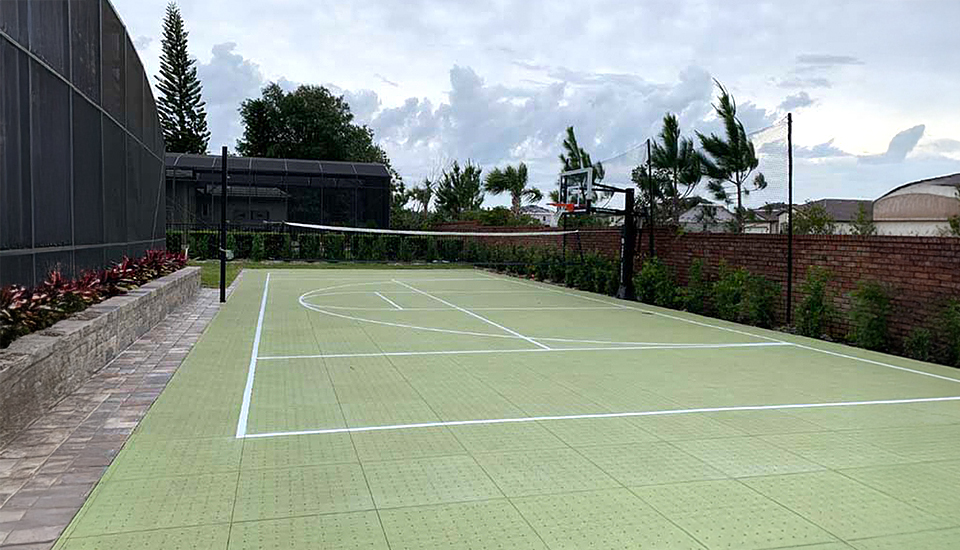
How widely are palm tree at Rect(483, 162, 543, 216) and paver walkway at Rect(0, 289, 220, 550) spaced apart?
27.9 metres

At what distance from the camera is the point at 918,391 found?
22.5 feet

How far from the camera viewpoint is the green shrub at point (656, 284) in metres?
14.2

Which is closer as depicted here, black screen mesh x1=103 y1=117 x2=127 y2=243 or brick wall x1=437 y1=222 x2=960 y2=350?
brick wall x1=437 y1=222 x2=960 y2=350

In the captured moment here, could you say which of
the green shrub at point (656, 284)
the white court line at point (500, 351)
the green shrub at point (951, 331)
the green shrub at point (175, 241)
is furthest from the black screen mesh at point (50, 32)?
the green shrub at point (175, 241)

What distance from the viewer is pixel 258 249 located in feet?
89.6

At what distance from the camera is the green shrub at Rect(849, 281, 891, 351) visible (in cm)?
930

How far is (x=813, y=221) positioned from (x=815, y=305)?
2.85 m

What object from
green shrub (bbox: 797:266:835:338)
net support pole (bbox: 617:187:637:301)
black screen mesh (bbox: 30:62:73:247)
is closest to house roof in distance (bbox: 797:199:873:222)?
green shrub (bbox: 797:266:835:338)

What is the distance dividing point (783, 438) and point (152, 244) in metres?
11.9

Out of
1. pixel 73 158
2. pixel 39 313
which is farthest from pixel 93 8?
pixel 39 313

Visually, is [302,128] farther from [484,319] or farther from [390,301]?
[484,319]

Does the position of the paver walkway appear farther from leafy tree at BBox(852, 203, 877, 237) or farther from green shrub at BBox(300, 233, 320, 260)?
green shrub at BBox(300, 233, 320, 260)

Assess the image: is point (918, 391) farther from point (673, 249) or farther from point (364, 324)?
point (673, 249)

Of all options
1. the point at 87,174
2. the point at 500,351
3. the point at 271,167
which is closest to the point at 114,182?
the point at 87,174
